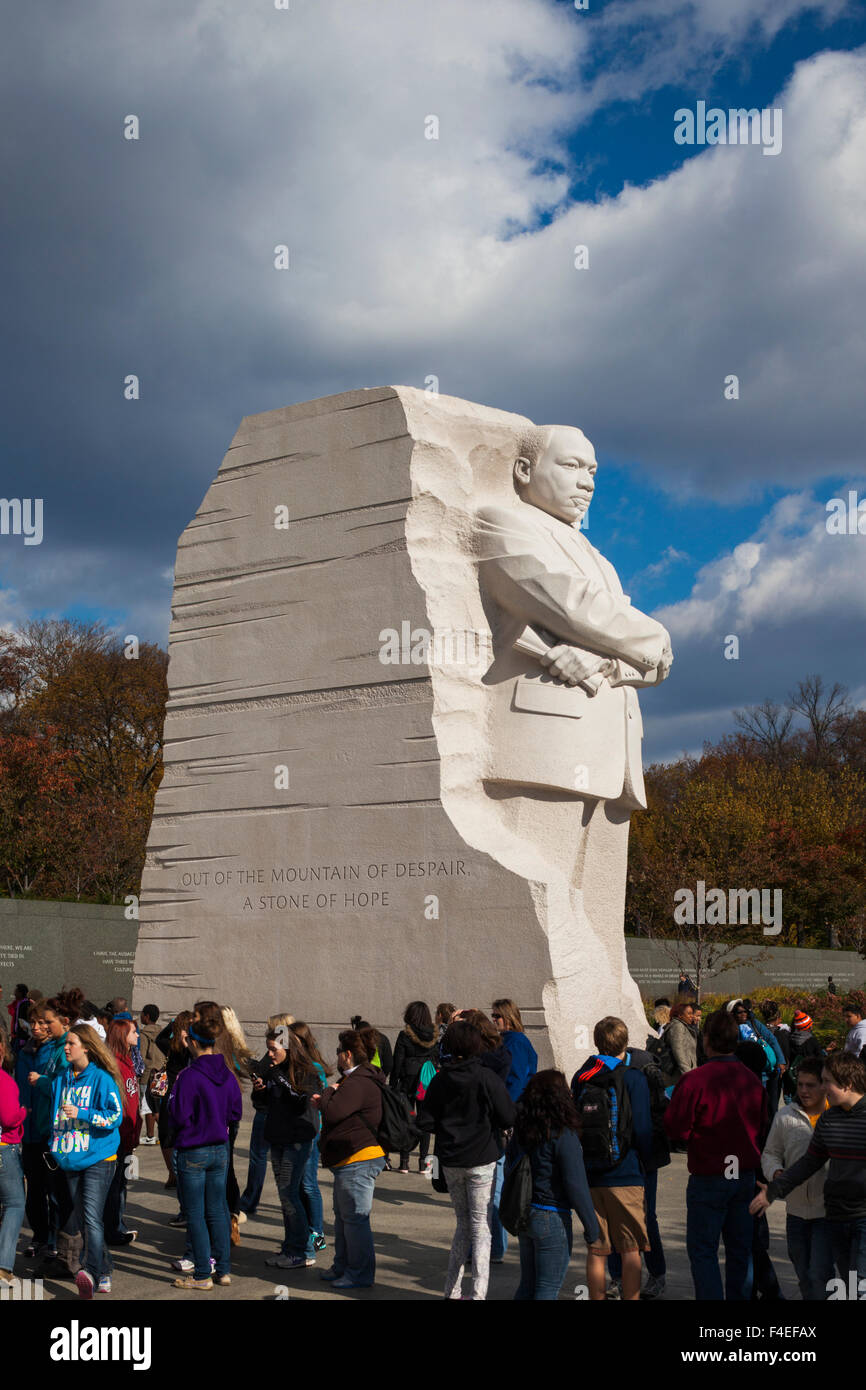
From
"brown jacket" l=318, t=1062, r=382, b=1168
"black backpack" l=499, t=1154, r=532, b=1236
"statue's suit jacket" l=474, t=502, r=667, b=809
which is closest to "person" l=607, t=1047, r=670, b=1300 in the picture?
"black backpack" l=499, t=1154, r=532, b=1236

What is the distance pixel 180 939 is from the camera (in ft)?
46.2

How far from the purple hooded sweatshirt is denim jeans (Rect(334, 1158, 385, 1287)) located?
0.67 m

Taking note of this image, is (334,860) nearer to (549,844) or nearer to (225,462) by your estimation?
(549,844)

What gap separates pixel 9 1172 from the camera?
6.73 m

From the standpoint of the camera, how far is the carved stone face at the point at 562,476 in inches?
535

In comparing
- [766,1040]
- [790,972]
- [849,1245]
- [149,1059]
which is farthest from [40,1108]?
[790,972]

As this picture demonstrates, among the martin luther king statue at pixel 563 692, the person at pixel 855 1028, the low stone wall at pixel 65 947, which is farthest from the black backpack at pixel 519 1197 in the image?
the low stone wall at pixel 65 947

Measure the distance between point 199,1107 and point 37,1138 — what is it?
3.62ft

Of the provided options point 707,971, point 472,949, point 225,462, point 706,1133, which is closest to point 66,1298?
point 706,1133

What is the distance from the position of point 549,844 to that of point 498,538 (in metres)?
2.98

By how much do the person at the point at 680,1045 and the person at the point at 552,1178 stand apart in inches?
158

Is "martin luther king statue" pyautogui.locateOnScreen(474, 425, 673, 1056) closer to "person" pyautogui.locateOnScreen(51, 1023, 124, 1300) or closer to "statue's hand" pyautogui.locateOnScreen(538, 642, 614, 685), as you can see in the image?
"statue's hand" pyautogui.locateOnScreen(538, 642, 614, 685)

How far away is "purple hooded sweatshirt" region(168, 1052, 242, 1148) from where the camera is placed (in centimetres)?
692

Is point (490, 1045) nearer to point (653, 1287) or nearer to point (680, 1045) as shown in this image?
Answer: point (653, 1287)
